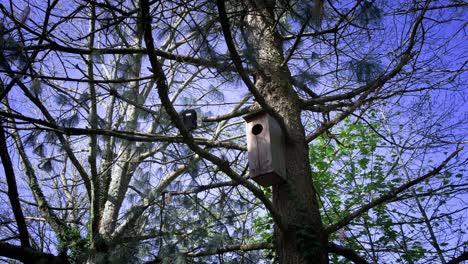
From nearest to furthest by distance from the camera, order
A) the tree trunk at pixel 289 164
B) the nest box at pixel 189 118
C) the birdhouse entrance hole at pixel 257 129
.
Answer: the tree trunk at pixel 289 164 < the birdhouse entrance hole at pixel 257 129 < the nest box at pixel 189 118

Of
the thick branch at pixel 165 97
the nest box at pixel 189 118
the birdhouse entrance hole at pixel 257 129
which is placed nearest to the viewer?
the thick branch at pixel 165 97

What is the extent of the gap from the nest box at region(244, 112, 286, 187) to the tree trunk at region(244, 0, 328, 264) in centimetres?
9

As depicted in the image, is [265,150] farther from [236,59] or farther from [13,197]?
[13,197]

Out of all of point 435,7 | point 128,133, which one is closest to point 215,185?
point 128,133

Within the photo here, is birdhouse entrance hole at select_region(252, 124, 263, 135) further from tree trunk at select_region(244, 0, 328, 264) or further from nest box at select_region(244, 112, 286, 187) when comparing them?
tree trunk at select_region(244, 0, 328, 264)

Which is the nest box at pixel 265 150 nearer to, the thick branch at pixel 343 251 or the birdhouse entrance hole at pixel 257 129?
the birdhouse entrance hole at pixel 257 129

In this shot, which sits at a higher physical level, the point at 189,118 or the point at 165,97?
the point at 189,118

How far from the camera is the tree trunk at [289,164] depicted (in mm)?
2934

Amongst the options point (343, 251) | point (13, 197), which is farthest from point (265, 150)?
point (13, 197)

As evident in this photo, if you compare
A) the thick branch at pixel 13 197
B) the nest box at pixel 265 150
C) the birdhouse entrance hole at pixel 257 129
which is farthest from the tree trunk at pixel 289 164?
the thick branch at pixel 13 197

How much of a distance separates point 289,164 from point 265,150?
23 cm

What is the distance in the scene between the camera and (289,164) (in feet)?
11.0

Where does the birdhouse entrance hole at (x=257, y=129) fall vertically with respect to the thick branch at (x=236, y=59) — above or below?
below

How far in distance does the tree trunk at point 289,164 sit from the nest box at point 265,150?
0.29 ft
